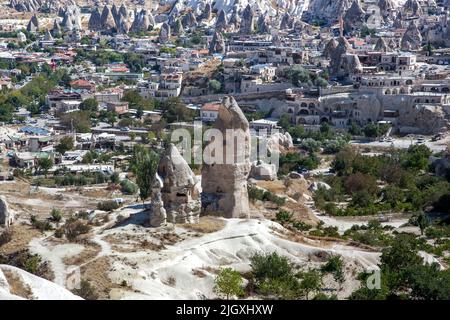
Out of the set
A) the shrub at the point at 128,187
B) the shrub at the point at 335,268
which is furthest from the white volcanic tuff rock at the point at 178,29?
the shrub at the point at 335,268

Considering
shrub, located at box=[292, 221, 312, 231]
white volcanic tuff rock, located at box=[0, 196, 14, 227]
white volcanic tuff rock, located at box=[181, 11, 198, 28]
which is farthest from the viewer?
white volcanic tuff rock, located at box=[181, 11, 198, 28]

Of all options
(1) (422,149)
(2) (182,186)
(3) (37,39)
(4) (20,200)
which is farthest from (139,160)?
(3) (37,39)

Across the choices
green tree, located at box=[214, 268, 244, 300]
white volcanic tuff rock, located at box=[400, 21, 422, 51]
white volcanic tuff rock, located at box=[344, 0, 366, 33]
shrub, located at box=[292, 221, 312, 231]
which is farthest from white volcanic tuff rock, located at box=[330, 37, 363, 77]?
green tree, located at box=[214, 268, 244, 300]

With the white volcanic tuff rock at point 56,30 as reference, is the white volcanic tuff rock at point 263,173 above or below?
below

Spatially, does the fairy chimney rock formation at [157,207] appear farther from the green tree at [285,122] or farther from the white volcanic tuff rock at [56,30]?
the white volcanic tuff rock at [56,30]

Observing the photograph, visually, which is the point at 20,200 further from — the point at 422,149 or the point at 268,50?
the point at 268,50

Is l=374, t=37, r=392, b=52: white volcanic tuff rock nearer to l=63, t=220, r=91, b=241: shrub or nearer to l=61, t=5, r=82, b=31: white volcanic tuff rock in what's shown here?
l=63, t=220, r=91, b=241: shrub
